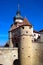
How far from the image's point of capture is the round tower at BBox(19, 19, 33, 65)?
42.6 meters

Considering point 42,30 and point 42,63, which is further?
point 42,30

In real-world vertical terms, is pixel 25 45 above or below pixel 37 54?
above

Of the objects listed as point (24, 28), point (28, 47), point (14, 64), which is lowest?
point (14, 64)

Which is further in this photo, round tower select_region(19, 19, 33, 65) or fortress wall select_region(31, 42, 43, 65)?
fortress wall select_region(31, 42, 43, 65)

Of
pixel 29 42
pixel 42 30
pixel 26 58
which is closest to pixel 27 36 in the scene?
pixel 29 42

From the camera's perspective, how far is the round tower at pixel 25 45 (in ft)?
140

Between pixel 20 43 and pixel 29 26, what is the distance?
4107mm

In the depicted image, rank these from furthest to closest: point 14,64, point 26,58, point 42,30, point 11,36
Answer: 1. point 42,30
2. point 11,36
3. point 14,64
4. point 26,58

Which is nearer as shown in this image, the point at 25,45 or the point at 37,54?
the point at 25,45

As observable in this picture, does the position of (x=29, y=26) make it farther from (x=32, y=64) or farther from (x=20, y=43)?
(x=32, y=64)

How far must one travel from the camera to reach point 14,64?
45219 millimetres

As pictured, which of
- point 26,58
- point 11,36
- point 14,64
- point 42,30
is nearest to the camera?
point 26,58

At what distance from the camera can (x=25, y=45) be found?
140 feet

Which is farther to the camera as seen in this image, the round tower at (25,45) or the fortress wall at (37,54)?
the fortress wall at (37,54)
